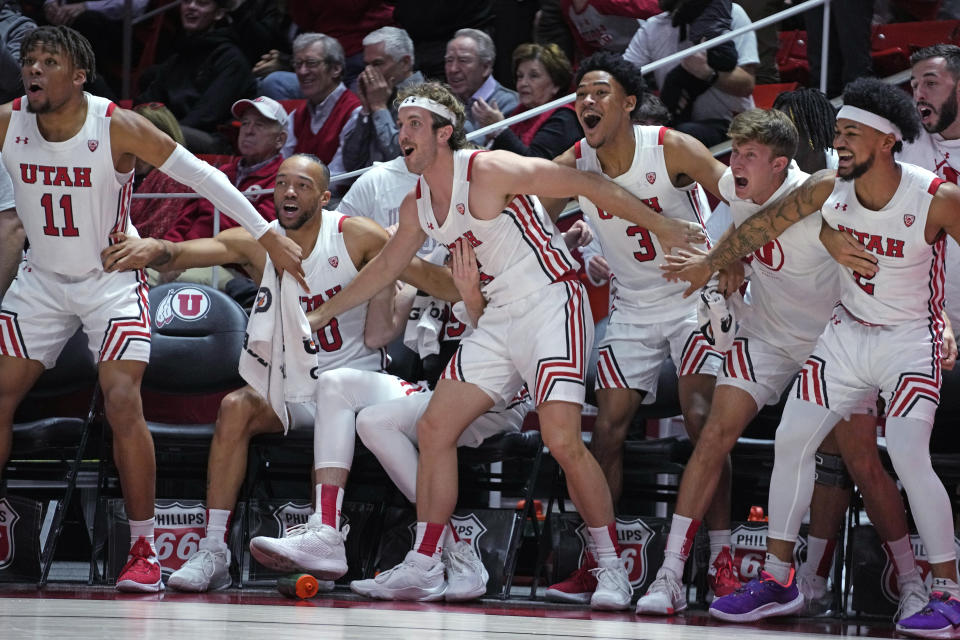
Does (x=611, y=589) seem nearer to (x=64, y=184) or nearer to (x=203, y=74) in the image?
(x=64, y=184)

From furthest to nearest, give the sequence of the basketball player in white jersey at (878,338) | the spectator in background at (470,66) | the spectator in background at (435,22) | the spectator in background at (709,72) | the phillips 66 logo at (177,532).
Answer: the spectator in background at (435,22), the spectator in background at (470,66), the spectator in background at (709,72), the phillips 66 logo at (177,532), the basketball player in white jersey at (878,338)

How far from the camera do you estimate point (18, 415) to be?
22.2 feet

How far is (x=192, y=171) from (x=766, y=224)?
2.47 metres

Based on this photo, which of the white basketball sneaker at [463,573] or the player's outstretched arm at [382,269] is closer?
the white basketball sneaker at [463,573]

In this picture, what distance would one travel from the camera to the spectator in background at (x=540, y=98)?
7.37 m

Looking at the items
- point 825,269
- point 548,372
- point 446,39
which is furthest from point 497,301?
point 446,39

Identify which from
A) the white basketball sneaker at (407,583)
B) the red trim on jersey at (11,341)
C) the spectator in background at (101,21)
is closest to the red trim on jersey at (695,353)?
the white basketball sneaker at (407,583)

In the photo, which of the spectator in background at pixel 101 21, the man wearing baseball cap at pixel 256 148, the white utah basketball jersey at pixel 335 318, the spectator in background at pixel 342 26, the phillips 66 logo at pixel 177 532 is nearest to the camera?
the phillips 66 logo at pixel 177 532

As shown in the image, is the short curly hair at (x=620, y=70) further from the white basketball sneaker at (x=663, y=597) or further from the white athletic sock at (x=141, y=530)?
the white athletic sock at (x=141, y=530)

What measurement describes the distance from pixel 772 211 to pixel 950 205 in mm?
690

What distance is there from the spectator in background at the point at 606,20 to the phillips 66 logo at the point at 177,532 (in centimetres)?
409

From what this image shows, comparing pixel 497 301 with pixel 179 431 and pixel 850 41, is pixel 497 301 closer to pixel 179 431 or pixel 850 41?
pixel 179 431

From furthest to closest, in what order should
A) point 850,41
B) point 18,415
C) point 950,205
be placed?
point 850,41 < point 18,415 < point 950,205

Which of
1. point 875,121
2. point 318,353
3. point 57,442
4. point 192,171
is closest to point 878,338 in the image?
point 875,121
